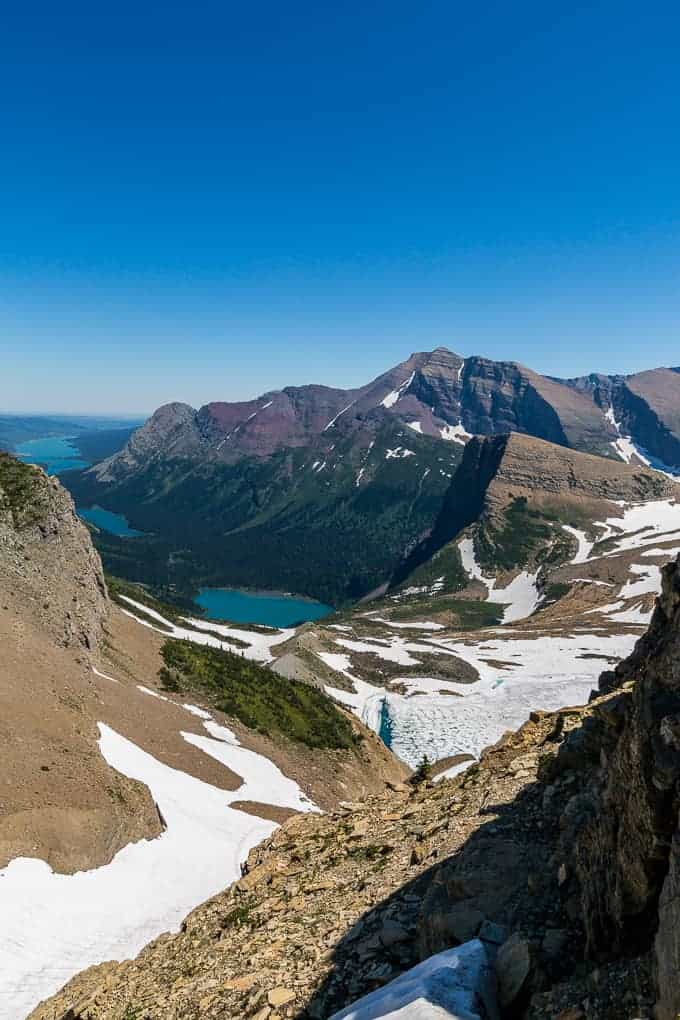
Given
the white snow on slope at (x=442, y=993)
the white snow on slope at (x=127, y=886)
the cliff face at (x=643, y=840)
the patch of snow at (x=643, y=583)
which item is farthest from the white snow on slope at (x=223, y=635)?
the patch of snow at (x=643, y=583)

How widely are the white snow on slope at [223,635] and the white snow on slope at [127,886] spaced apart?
36038 millimetres

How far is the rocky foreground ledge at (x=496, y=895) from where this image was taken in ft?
24.3

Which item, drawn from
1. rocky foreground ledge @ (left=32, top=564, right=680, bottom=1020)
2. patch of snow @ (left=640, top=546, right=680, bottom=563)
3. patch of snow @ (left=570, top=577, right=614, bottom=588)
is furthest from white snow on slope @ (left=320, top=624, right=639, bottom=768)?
patch of snow @ (left=640, top=546, right=680, bottom=563)

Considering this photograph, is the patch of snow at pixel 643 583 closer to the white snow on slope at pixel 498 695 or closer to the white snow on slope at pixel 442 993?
the white snow on slope at pixel 498 695

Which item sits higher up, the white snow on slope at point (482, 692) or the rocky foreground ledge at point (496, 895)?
the rocky foreground ledge at point (496, 895)

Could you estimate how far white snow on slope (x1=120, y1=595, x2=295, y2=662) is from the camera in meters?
81.0

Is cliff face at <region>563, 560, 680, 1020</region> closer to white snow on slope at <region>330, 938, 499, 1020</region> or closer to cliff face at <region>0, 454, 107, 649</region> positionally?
white snow on slope at <region>330, 938, 499, 1020</region>

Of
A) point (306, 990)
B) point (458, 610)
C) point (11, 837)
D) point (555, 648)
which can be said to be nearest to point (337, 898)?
point (306, 990)

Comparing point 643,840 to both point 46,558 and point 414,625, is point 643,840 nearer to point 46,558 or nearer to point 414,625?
point 46,558

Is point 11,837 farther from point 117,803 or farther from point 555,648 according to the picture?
point 555,648

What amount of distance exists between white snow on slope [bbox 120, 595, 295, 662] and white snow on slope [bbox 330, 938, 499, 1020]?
6433 cm

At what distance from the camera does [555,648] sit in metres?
107

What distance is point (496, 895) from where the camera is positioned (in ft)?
34.7

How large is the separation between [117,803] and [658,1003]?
Answer: 94.8 feet
